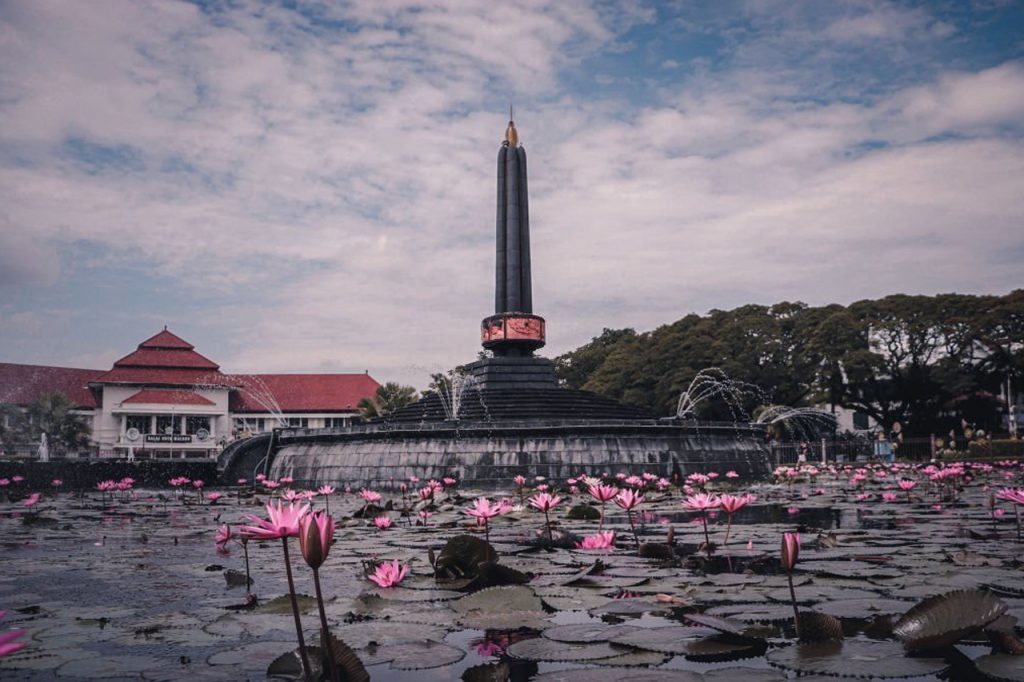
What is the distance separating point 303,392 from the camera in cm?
6419

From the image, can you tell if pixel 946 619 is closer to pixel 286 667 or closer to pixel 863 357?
pixel 286 667

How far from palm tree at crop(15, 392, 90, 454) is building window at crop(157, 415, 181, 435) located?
807 centimetres

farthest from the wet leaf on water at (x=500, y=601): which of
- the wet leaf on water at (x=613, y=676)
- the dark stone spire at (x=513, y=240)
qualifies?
the dark stone spire at (x=513, y=240)

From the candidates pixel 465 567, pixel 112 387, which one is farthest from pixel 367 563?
pixel 112 387

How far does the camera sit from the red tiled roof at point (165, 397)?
55031mm

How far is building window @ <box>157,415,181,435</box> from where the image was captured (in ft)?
185

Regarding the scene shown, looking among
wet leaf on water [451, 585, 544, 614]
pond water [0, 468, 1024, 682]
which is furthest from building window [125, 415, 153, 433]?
wet leaf on water [451, 585, 544, 614]

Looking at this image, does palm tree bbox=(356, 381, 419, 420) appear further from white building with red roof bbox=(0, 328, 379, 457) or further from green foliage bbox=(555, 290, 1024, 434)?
green foliage bbox=(555, 290, 1024, 434)

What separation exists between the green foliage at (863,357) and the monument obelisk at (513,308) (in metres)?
19.5

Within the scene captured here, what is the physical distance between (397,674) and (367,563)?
2217 mm

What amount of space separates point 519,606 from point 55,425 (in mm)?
50591

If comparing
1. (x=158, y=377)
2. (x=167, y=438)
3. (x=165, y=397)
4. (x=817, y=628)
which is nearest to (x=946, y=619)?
(x=817, y=628)

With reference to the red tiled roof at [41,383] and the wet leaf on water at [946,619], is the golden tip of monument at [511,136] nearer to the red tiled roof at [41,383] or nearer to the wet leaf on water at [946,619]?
the wet leaf on water at [946,619]

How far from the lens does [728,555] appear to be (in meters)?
5.24
